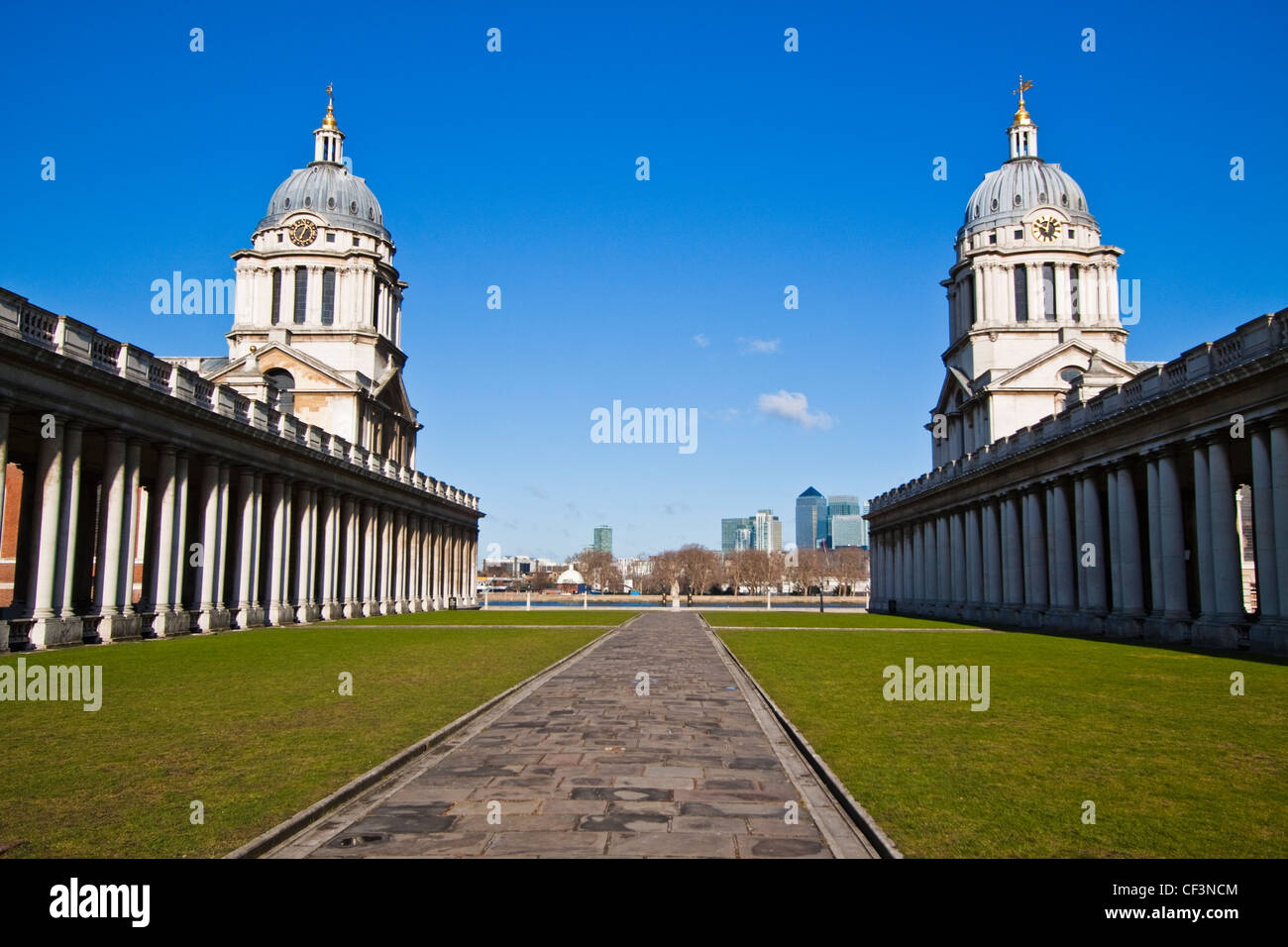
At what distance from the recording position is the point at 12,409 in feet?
95.9

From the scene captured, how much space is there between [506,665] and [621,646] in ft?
27.2

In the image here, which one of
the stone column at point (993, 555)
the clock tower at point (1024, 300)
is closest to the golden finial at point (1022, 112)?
the clock tower at point (1024, 300)

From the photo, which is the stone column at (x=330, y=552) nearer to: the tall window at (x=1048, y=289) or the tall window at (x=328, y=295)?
the tall window at (x=328, y=295)

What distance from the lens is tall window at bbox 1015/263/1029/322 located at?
263 ft

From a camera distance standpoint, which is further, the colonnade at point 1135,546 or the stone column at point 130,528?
the stone column at point 130,528

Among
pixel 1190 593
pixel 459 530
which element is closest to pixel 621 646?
pixel 1190 593

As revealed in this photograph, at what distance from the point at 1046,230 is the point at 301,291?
2448 inches

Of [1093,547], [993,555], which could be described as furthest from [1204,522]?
[993,555]

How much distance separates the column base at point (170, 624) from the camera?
36.1m

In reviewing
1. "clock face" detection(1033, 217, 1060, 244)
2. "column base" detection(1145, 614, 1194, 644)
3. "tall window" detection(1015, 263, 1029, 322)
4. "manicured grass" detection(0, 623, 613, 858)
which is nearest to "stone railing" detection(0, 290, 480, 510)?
"manicured grass" detection(0, 623, 613, 858)

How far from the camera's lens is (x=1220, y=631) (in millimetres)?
33062

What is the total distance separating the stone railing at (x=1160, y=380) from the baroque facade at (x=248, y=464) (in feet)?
120
